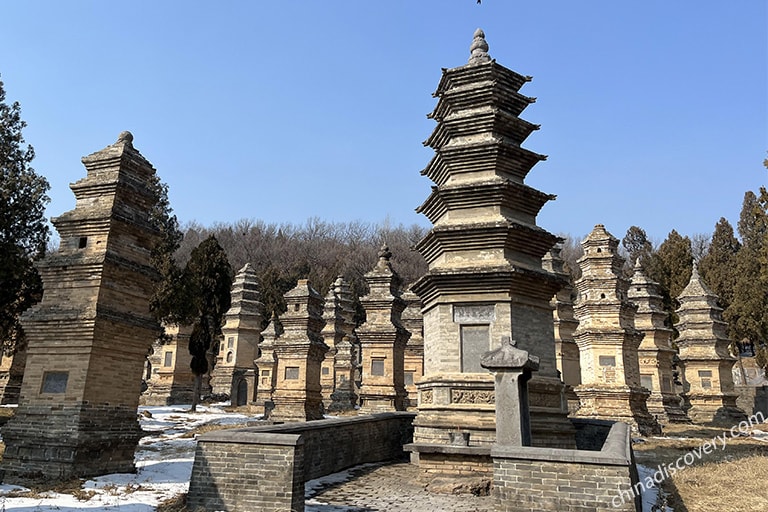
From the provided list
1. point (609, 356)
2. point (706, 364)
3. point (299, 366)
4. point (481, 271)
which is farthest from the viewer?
point (706, 364)

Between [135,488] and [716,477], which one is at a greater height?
[716,477]

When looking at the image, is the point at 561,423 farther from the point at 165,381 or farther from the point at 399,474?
the point at 165,381

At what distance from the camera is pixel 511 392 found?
409 inches

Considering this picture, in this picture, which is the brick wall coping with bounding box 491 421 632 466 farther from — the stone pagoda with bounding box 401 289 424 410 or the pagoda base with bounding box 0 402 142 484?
the stone pagoda with bounding box 401 289 424 410

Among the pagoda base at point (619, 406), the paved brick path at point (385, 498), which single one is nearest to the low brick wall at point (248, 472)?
the paved brick path at point (385, 498)

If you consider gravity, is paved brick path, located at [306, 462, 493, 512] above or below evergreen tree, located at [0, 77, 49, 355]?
below

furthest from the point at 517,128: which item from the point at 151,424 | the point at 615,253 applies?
the point at 151,424

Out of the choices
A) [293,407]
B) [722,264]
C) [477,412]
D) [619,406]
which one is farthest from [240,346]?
[722,264]

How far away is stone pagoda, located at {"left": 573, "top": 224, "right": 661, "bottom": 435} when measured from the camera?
2475cm

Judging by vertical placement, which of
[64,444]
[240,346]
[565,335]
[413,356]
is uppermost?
[565,335]

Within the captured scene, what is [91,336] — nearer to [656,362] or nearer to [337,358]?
[337,358]

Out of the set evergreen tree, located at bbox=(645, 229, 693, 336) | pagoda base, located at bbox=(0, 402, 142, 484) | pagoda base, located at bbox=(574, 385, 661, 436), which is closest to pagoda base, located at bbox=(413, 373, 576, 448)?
pagoda base, located at bbox=(0, 402, 142, 484)

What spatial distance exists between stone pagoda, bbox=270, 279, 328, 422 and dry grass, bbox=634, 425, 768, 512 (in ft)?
48.0

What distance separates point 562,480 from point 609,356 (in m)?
19.0
